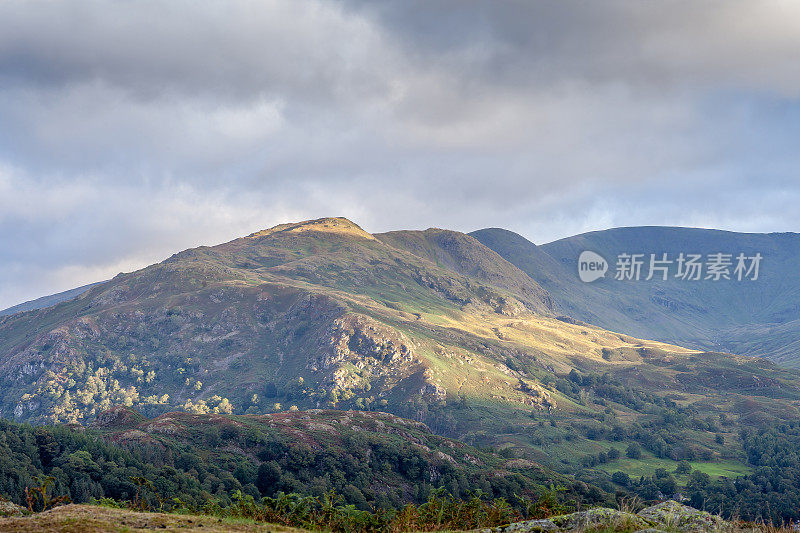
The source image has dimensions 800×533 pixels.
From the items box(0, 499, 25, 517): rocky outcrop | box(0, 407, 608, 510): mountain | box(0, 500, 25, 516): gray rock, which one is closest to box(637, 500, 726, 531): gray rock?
box(0, 500, 25, 516): gray rock

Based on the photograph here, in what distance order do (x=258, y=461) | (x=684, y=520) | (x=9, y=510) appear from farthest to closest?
(x=258, y=461), (x=9, y=510), (x=684, y=520)

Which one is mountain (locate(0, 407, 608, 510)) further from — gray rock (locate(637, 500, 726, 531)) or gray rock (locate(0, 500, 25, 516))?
gray rock (locate(637, 500, 726, 531))

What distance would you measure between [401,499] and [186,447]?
4635 cm

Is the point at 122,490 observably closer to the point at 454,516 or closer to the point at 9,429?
the point at 9,429

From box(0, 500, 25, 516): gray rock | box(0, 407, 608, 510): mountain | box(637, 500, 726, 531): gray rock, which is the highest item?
box(637, 500, 726, 531): gray rock

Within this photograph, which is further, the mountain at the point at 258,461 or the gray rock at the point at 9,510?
the mountain at the point at 258,461

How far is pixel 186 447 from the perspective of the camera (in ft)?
353

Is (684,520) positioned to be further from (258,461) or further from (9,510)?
(258,461)

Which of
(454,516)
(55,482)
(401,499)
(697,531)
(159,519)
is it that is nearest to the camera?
(697,531)

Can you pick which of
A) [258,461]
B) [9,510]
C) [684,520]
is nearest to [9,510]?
[9,510]

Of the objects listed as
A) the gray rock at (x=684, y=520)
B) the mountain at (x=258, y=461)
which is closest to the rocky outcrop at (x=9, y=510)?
the mountain at (x=258, y=461)

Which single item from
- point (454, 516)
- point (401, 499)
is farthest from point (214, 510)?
point (401, 499)

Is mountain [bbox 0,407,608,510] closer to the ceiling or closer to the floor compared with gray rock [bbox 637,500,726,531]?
closer to the floor

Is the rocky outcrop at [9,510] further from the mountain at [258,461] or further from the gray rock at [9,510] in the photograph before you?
the mountain at [258,461]
